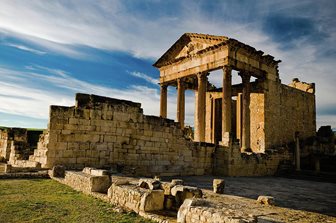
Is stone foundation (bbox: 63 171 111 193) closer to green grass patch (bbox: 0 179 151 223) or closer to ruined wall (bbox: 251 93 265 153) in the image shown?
green grass patch (bbox: 0 179 151 223)

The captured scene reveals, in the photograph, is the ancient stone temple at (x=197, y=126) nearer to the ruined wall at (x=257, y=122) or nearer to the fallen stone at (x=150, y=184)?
the ruined wall at (x=257, y=122)

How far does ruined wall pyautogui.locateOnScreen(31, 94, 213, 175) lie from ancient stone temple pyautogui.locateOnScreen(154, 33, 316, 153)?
5.48 metres

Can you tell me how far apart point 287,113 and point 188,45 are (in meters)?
9.67

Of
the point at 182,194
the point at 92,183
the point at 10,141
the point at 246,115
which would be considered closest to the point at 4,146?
the point at 10,141

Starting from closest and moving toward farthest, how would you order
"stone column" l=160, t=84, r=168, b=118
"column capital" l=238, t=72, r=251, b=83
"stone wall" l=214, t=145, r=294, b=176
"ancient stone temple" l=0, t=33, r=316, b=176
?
1. "ancient stone temple" l=0, t=33, r=316, b=176
2. "stone wall" l=214, t=145, r=294, b=176
3. "column capital" l=238, t=72, r=251, b=83
4. "stone column" l=160, t=84, r=168, b=118

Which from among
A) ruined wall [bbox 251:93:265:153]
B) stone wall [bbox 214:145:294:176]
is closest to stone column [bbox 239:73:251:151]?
ruined wall [bbox 251:93:265:153]

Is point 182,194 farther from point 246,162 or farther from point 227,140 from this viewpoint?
point 246,162

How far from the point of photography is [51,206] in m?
5.37

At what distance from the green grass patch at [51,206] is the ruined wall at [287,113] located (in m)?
17.5

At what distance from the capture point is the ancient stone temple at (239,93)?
767 inches

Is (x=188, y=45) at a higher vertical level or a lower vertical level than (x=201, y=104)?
higher

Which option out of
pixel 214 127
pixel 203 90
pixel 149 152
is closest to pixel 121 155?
pixel 149 152

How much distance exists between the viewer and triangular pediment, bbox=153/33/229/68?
2010 centimetres

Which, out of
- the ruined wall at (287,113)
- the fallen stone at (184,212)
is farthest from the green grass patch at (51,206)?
the ruined wall at (287,113)
